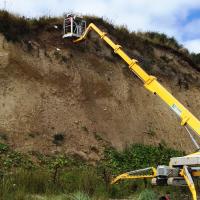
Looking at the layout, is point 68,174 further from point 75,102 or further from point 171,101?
point 75,102

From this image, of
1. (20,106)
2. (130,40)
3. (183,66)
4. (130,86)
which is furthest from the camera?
(183,66)

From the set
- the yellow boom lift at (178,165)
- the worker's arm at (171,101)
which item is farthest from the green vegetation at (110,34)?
the worker's arm at (171,101)

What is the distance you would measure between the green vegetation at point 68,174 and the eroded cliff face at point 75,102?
0.69 meters

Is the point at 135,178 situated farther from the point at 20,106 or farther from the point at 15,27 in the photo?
the point at 15,27

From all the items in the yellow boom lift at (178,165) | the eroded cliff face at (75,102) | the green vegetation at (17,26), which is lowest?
the yellow boom lift at (178,165)

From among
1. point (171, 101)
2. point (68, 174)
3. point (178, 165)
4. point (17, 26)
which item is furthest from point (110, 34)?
point (178, 165)

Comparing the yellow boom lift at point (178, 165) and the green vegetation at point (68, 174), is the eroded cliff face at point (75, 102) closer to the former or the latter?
the green vegetation at point (68, 174)

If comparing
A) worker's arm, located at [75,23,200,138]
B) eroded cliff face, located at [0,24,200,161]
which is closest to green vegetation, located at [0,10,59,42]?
eroded cliff face, located at [0,24,200,161]

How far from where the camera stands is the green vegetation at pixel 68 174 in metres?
15.3

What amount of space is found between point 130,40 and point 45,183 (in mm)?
14183

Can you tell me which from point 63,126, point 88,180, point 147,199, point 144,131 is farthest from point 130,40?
point 147,199

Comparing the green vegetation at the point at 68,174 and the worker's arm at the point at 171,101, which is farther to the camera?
the worker's arm at the point at 171,101

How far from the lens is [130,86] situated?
26.2 meters

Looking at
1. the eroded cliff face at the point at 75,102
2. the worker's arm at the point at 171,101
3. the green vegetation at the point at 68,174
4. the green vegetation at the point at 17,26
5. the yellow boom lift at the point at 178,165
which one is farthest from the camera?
the green vegetation at the point at 17,26
